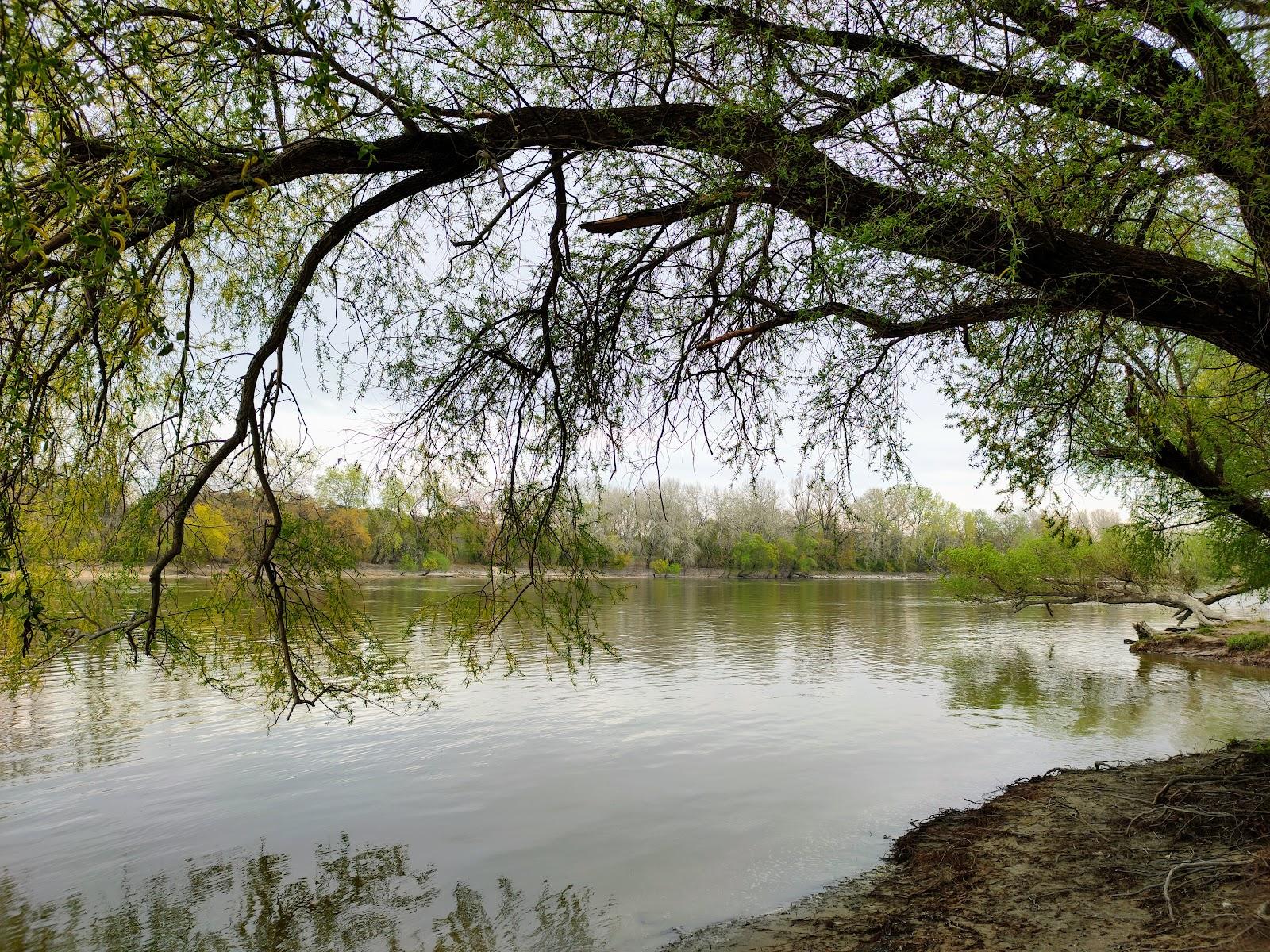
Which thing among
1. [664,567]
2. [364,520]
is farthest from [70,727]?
[664,567]

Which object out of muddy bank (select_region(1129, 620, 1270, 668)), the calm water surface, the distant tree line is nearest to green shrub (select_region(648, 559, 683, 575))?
muddy bank (select_region(1129, 620, 1270, 668))

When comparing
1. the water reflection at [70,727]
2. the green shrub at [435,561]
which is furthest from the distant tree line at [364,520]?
the water reflection at [70,727]

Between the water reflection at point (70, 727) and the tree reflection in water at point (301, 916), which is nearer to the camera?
the tree reflection in water at point (301, 916)

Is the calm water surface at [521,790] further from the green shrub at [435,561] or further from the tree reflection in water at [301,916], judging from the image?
the green shrub at [435,561]

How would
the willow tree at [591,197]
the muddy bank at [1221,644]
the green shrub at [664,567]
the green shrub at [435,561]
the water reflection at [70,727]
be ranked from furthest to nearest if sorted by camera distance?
the green shrub at [664,567], the muddy bank at [1221,644], the water reflection at [70,727], the green shrub at [435,561], the willow tree at [591,197]

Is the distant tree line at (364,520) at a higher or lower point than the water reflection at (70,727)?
higher

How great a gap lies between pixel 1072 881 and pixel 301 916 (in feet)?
21.0

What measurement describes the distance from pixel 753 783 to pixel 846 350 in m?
6.76

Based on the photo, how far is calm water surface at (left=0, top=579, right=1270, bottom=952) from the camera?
6719 mm

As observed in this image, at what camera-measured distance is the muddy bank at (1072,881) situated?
15.3 feet

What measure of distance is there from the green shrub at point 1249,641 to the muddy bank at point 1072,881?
1628 centimetres

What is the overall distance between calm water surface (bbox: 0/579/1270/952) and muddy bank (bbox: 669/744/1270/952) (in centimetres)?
74

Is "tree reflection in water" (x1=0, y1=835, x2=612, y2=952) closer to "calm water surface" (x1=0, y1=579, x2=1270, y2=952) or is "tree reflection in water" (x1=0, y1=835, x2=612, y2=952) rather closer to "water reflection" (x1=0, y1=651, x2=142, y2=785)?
"calm water surface" (x1=0, y1=579, x2=1270, y2=952)

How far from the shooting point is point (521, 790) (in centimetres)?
1000
